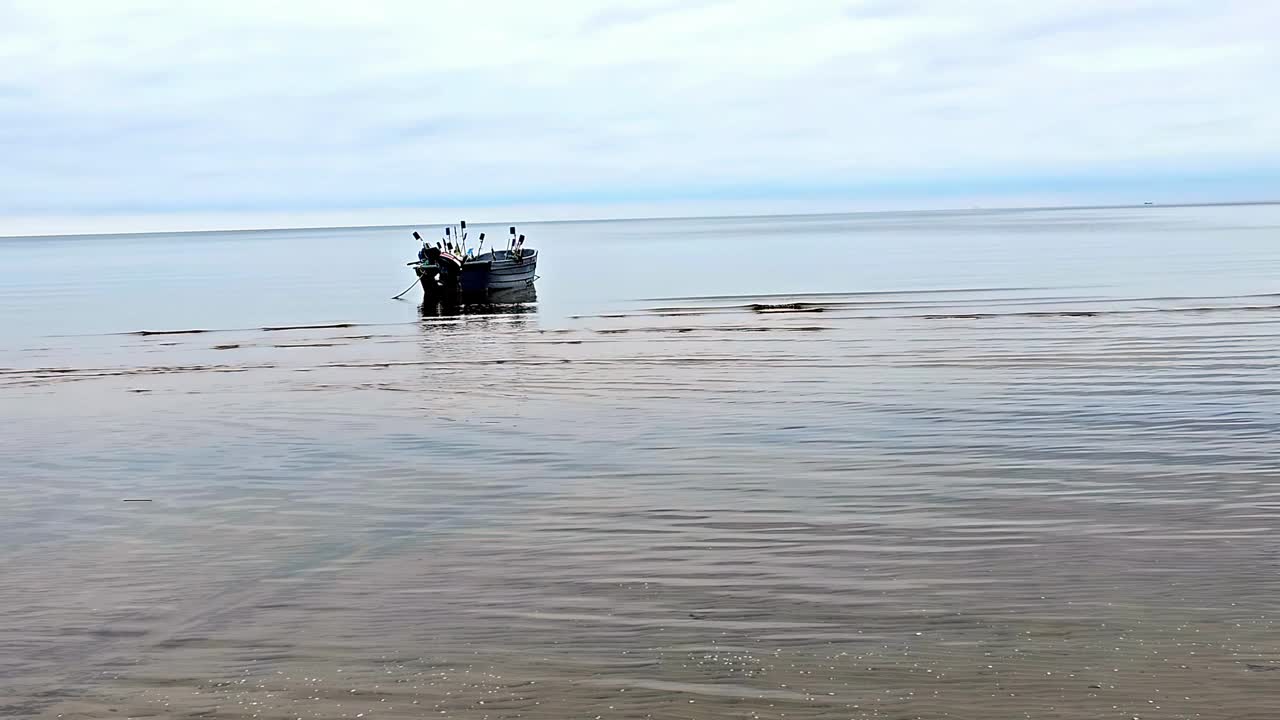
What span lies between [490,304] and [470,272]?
84.5 inches

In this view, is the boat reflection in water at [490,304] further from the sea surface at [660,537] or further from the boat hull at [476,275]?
the sea surface at [660,537]

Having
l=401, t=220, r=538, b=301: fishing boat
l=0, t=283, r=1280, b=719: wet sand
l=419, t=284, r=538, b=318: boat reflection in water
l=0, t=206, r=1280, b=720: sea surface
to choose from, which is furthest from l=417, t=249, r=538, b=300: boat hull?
l=0, t=283, r=1280, b=719: wet sand

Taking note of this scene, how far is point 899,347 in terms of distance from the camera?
2852 cm

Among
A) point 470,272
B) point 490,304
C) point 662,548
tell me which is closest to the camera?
point 662,548

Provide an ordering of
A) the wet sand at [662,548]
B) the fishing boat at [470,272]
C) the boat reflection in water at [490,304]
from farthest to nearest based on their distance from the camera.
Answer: the fishing boat at [470,272] < the boat reflection in water at [490,304] < the wet sand at [662,548]

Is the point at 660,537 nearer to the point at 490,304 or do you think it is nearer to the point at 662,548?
the point at 662,548

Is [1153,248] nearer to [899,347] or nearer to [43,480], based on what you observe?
[899,347]

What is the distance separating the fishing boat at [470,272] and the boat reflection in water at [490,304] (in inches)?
9.2

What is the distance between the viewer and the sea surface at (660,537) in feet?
23.7

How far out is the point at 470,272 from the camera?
185 feet

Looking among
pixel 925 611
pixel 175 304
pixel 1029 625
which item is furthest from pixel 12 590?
pixel 175 304

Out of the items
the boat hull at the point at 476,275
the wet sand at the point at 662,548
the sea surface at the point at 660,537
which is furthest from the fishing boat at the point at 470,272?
the wet sand at the point at 662,548

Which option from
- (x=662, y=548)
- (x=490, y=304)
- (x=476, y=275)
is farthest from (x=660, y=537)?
(x=476, y=275)

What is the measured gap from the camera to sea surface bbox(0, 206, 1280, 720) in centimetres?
723
